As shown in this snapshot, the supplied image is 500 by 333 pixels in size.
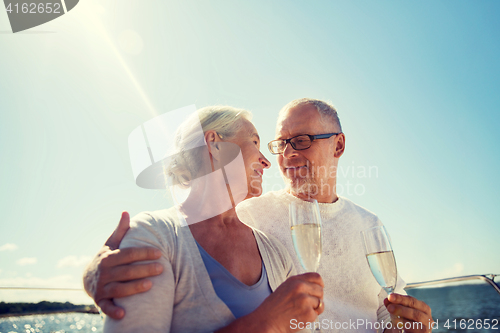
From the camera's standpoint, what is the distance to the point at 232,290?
1545mm

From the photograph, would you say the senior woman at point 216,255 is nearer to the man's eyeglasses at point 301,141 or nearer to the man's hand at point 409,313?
the man's hand at point 409,313

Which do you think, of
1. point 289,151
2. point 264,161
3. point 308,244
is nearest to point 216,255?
point 308,244

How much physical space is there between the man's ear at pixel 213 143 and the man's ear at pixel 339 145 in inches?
73.4

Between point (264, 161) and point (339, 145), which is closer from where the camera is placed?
point (264, 161)

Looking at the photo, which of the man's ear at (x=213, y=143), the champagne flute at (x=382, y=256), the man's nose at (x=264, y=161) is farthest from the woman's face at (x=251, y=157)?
the champagne flute at (x=382, y=256)

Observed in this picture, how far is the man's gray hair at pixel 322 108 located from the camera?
3326mm

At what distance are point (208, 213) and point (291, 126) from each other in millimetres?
1667

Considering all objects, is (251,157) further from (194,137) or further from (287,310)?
(287,310)

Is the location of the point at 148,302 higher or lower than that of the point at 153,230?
lower

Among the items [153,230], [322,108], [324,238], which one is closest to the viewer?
[153,230]

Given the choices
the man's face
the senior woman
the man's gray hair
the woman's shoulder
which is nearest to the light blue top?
the senior woman

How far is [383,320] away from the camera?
2375mm

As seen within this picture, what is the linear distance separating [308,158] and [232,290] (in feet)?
6.57

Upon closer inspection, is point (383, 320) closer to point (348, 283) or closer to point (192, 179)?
point (348, 283)
